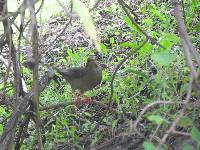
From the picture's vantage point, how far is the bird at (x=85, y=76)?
4.19m

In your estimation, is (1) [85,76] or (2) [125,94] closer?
(2) [125,94]

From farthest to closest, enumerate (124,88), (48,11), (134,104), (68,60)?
(48,11) → (68,60) → (124,88) → (134,104)

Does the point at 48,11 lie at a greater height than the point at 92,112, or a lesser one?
greater

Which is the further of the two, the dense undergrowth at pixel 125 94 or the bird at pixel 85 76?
the bird at pixel 85 76

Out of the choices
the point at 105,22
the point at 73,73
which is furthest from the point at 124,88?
the point at 105,22

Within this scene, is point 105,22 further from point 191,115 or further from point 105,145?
point 191,115

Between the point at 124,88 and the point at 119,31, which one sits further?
the point at 119,31

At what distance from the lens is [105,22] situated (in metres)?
6.66

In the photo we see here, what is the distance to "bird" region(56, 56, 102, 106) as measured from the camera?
4188 millimetres

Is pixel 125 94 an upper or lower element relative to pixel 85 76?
lower

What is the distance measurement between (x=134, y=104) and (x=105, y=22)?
10.6ft

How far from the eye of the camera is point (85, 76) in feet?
14.0

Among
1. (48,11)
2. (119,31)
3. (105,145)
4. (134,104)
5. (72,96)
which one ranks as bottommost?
(105,145)

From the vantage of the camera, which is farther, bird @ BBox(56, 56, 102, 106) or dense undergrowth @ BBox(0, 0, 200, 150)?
bird @ BBox(56, 56, 102, 106)
